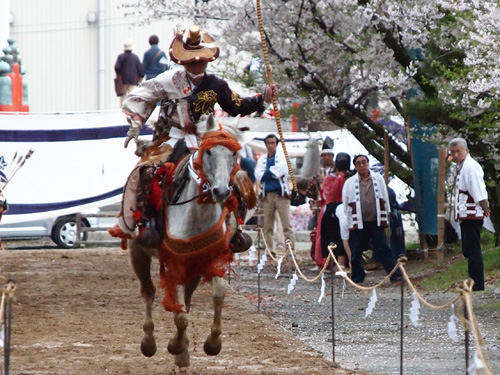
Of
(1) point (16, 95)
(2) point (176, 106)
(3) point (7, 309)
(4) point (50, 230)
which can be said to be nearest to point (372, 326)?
(2) point (176, 106)

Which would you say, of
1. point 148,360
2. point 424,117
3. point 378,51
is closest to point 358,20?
point 378,51

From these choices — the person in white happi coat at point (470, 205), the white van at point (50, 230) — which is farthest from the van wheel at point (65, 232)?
the person in white happi coat at point (470, 205)

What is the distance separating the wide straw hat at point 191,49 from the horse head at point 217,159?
1.00m

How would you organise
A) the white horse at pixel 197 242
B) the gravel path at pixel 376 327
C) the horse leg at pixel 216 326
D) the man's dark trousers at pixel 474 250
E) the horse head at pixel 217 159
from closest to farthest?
1. the horse head at pixel 217 159
2. the white horse at pixel 197 242
3. the horse leg at pixel 216 326
4. the gravel path at pixel 376 327
5. the man's dark trousers at pixel 474 250

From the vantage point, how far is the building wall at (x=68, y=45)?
1319 inches

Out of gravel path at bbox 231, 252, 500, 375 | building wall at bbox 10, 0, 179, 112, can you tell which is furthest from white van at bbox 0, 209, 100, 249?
building wall at bbox 10, 0, 179, 112

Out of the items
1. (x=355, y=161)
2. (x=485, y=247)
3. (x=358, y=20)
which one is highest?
(x=358, y=20)

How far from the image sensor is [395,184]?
2167 centimetres

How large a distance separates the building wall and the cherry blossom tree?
14.8 m

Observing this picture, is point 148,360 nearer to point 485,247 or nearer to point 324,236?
point 324,236

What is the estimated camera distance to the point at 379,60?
53.6 feet

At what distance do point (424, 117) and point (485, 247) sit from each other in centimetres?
301

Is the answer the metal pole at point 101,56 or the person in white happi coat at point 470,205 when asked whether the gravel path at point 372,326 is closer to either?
the person in white happi coat at point 470,205

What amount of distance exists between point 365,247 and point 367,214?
0.50m
